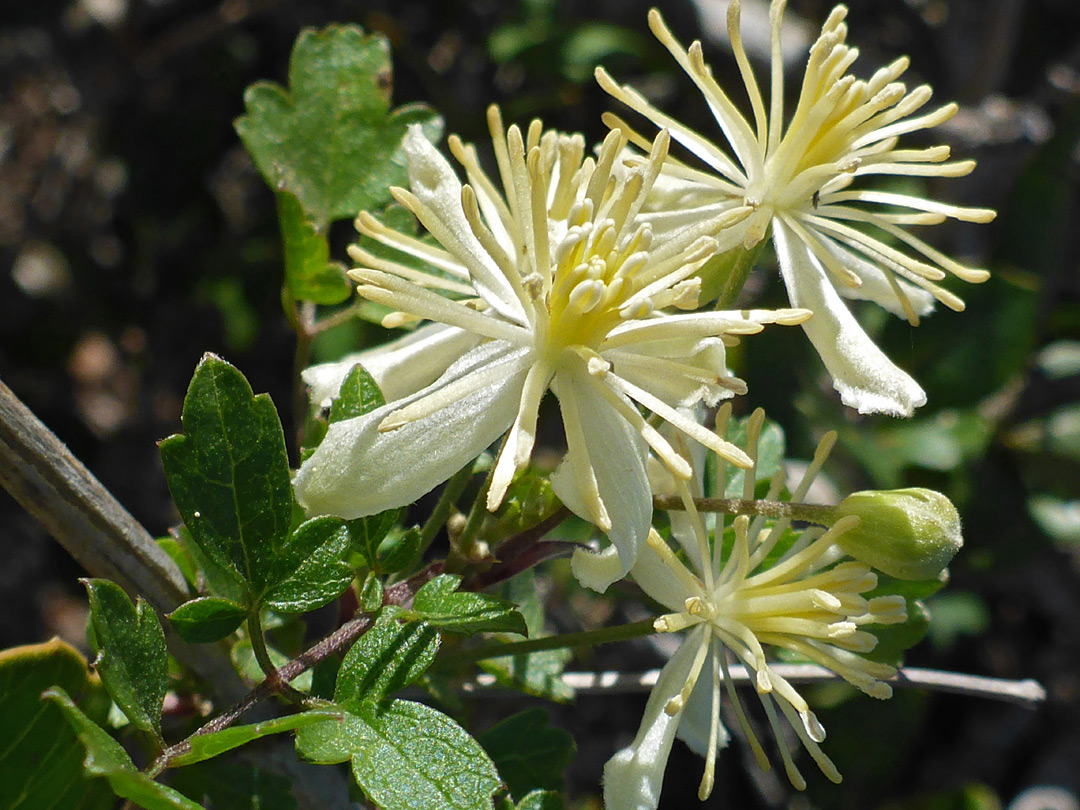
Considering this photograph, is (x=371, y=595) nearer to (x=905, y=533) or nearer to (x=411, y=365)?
(x=411, y=365)

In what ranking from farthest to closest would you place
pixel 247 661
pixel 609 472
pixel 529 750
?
pixel 529 750 < pixel 247 661 < pixel 609 472

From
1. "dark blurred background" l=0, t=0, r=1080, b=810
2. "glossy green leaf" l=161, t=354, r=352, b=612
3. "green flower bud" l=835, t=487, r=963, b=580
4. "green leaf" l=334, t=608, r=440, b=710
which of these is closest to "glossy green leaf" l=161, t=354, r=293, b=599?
"glossy green leaf" l=161, t=354, r=352, b=612

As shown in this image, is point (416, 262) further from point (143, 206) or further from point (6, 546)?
point (6, 546)

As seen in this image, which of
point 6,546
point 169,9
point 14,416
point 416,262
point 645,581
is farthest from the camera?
point 169,9

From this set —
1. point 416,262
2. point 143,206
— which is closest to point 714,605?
point 416,262

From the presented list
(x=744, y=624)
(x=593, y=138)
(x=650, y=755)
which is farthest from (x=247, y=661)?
(x=593, y=138)
